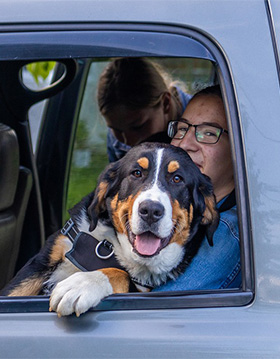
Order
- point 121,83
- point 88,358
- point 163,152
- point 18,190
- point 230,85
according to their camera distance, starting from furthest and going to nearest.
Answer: point 121,83 < point 18,190 < point 163,152 < point 230,85 < point 88,358

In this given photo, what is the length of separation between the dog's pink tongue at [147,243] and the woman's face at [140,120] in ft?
4.99

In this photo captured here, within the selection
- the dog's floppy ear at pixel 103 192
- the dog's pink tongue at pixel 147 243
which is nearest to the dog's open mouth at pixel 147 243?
the dog's pink tongue at pixel 147 243

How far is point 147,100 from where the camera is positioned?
3.56m

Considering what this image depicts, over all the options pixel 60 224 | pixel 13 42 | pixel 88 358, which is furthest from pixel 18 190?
pixel 88 358

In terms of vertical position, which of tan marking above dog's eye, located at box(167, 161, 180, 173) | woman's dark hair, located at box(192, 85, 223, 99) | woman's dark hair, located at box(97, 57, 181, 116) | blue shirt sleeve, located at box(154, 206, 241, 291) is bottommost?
blue shirt sleeve, located at box(154, 206, 241, 291)

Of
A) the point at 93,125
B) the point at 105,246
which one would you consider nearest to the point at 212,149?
the point at 105,246

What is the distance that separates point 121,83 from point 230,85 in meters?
2.00

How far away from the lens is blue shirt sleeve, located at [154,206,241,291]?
1.85 metres

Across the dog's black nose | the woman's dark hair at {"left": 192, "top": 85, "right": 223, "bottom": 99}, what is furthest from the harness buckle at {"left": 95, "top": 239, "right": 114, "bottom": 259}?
the woman's dark hair at {"left": 192, "top": 85, "right": 223, "bottom": 99}

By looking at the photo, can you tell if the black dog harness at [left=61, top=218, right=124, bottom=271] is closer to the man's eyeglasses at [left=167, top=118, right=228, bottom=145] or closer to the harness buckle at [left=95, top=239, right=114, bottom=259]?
the harness buckle at [left=95, top=239, right=114, bottom=259]

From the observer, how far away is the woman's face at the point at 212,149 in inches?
94.3

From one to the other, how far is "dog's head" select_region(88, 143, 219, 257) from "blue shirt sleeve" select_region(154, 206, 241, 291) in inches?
2.9

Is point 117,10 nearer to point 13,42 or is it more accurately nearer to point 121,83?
point 13,42

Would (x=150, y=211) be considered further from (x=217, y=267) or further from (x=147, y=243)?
(x=217, y=267)
